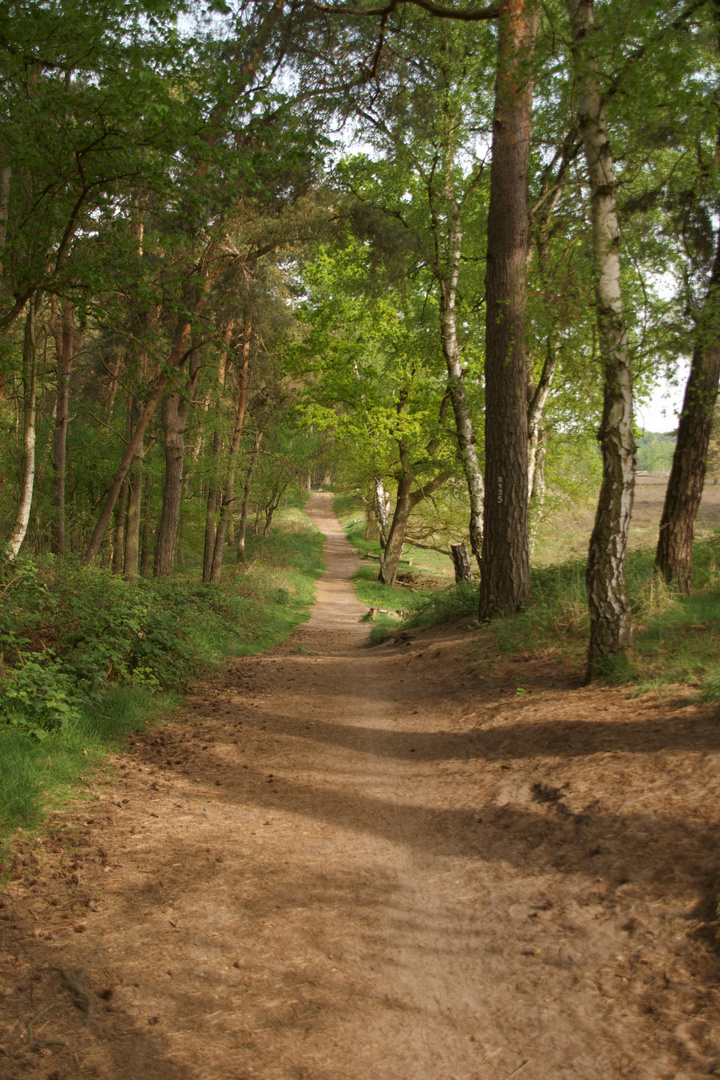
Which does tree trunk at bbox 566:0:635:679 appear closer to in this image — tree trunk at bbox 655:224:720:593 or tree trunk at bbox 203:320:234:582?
tree trunk at bbox 655:224:720:593

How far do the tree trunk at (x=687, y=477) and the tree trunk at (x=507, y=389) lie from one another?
2.09m

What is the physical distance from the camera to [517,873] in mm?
4109

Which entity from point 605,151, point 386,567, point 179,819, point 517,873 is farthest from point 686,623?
point 386,567

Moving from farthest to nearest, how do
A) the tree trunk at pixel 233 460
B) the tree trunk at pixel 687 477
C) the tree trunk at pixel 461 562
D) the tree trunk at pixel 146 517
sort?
1. the tree trunk at pixel 146 517
2. the tree trunk at pixel 233 460
3. the tree trunk at pixel 461 562
4. the tree trunk at pixel 687 477

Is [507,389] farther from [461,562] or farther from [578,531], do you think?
[578,531]

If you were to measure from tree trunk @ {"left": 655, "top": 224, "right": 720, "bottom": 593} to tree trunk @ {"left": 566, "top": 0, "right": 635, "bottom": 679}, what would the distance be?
2391mm

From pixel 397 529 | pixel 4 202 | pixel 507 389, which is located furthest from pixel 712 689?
pixel 397 529

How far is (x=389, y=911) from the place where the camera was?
3.83 metres

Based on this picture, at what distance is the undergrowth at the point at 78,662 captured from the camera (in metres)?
5.08

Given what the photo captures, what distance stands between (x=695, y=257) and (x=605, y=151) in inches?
114

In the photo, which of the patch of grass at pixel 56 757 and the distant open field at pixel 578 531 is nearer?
the patch of grass at pixel 56 757

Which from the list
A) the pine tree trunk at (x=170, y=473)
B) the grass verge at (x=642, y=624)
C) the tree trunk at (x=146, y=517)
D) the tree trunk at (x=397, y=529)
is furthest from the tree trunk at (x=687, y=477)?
the tree trunk at (x=146, y=517)

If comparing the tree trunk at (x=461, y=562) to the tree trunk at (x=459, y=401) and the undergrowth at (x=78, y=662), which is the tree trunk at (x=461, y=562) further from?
the undergrowth at (x=78, y=662)

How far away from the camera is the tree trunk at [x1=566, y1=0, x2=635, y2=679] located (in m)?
6.57
